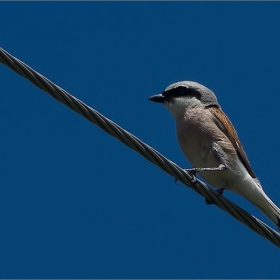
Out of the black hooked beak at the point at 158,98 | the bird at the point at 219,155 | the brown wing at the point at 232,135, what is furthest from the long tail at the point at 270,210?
the black hooked beak at the point at 158,98

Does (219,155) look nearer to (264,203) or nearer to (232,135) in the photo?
(232,135)

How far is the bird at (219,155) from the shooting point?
6.90 m

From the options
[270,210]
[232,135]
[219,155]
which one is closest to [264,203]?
[270,210]

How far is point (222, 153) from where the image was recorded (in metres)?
6.93

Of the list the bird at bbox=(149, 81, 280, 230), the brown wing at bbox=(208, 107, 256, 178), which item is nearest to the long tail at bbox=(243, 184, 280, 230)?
the bird at bbox=(149, 81, 280, 230)

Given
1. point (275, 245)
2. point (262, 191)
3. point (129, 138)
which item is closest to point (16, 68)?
point (129, 138)

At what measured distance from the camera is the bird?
22.6 feet

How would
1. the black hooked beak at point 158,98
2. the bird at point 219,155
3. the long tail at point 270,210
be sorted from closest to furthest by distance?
the long tail at point 270,210 → the bird at point 219,155 → the black hooked beak at point 158,98

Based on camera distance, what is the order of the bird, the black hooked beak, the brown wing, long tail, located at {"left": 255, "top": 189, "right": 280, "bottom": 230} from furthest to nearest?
1. the black hooked beak
2. the brown wing
3. the bird
4. long tail, located at {"left": 255, "top": 189, "right": 280, "bottom": 230}

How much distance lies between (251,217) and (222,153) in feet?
5.65

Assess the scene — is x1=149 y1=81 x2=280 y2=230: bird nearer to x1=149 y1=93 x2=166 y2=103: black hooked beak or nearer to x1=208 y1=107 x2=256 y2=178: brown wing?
x1=208 y1=107 x2=256 y2=178: brown wing

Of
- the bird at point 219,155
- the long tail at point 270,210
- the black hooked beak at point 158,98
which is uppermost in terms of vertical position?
the black hooked beak at point 158,98

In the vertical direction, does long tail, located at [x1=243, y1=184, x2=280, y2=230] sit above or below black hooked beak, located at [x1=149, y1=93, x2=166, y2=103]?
below

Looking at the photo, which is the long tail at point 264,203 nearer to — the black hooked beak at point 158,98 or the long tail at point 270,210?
the long tail at point 270,210
